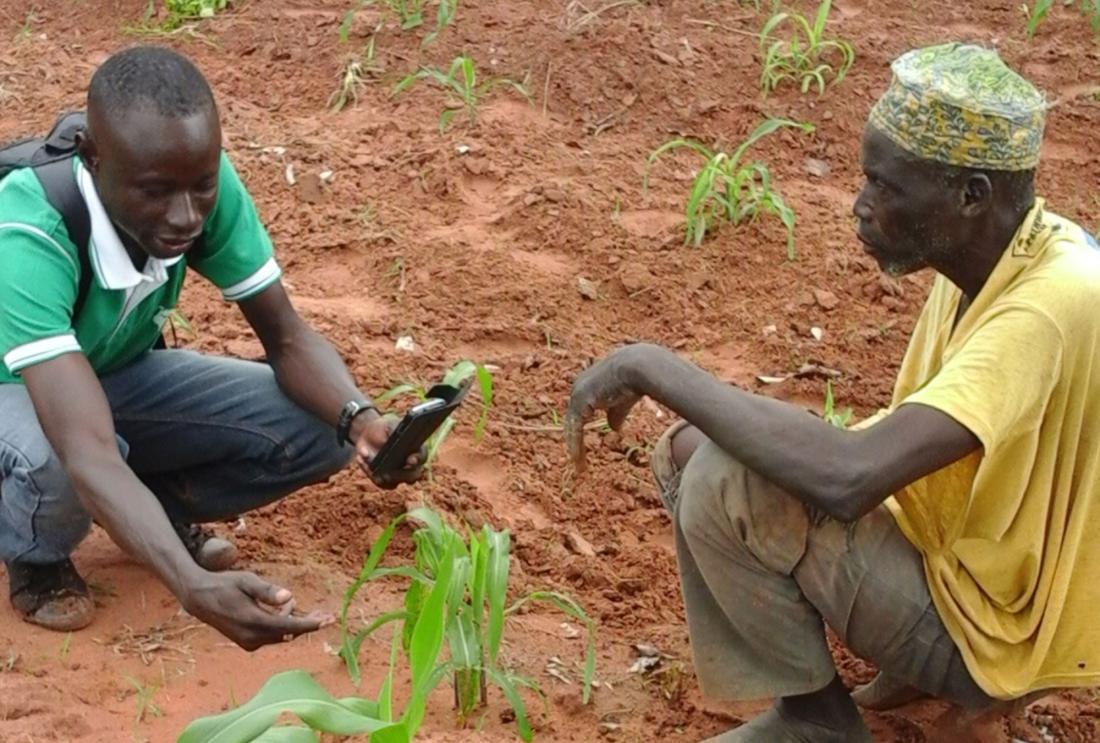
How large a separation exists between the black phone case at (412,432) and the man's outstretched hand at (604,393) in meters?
0.34

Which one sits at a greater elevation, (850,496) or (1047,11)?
(850,496)

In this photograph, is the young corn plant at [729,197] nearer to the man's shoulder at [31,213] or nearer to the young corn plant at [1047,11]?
the young corn plant at [1047,11]

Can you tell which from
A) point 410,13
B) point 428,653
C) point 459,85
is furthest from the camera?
point 410,13

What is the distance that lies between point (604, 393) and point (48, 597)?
4.50 feet

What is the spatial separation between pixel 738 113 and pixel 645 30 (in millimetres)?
551

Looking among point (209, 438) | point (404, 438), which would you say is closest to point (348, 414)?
point (404, 438)

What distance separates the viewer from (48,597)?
3.48 meters

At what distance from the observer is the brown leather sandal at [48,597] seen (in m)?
3.47

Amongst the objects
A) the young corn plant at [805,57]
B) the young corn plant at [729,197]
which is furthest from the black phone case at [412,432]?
the young corn plant at [805,57]

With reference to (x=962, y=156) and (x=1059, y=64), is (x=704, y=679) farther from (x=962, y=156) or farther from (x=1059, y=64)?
(x=1059, y=64)

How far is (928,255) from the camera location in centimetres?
280

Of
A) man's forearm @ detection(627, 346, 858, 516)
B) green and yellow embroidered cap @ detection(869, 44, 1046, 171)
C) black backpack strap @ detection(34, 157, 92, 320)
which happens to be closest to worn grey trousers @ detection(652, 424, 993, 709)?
man's forearm @ detection(627, 346, 858, 516)

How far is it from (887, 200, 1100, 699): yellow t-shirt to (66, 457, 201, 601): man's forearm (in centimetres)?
128

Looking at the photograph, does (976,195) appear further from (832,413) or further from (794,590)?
(832,413)
